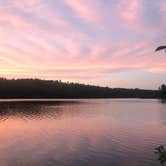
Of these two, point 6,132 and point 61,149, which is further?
point 6,132

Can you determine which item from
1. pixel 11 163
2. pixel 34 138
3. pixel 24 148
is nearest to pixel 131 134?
pixel 34 138

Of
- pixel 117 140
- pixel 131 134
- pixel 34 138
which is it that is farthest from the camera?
pixel 131 134

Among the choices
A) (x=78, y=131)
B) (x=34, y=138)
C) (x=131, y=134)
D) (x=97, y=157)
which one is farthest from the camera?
(x=78, y=131)

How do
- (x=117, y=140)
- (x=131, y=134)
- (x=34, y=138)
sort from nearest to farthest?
(x=117, y=140), (x=34, y=138), (x=131, y=134)

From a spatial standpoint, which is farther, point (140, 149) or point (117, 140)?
point (117, 140)

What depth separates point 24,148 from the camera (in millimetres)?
31516

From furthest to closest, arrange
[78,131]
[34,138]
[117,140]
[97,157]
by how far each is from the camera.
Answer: [78,131], [34,138], [117,140], [97,157]

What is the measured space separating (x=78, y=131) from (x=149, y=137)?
10247mm

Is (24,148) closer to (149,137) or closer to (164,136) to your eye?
(149,137)

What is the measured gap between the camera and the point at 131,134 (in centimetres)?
4081

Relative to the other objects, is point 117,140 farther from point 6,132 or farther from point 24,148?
point 6,132

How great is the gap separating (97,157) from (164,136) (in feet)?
49.1

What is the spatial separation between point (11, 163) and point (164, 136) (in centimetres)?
2077

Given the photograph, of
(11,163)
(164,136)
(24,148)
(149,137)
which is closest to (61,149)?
(24,148)
